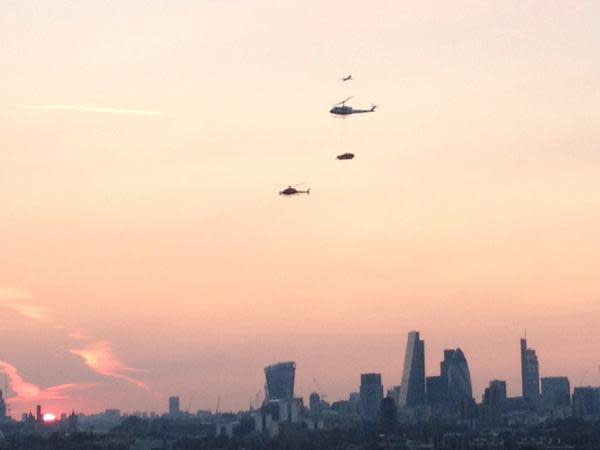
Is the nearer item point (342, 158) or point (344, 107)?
point (342, 158)

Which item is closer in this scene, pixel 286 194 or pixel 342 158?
pixel 342 158
